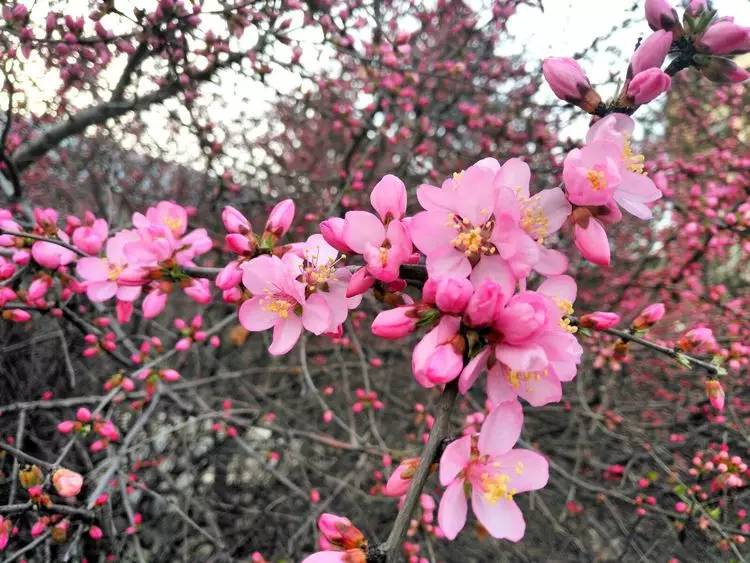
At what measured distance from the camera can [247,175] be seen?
485 cm

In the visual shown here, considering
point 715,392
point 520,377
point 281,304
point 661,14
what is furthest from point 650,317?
point 281,304

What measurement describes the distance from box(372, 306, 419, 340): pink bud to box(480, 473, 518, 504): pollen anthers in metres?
0.33

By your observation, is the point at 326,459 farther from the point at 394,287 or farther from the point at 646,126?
the point at 646,126

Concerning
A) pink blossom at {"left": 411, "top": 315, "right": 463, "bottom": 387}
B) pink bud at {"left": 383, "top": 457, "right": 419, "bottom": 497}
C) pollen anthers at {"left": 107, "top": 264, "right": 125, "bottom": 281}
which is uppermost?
pink blossom at {"left": 411, "top": 315, "right": 463, "bottom": 387}

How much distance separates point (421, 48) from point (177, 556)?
4.77 meters


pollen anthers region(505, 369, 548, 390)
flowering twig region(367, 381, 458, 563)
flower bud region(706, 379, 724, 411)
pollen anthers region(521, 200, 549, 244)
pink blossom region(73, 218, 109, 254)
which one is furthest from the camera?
pink blossom region(73, 218, 109, 254)

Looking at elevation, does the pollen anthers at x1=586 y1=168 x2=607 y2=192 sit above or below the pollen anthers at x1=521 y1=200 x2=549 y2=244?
above

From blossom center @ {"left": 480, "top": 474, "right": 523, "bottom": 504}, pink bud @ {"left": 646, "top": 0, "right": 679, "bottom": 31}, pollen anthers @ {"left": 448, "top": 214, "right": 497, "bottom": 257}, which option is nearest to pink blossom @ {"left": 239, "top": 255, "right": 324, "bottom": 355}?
pollen anthers @ {"left": 448, "top": 214, "right": 497, "bottom": 257}

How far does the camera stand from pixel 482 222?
3.35 ft

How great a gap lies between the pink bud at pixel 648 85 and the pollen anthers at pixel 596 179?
0.60 ft

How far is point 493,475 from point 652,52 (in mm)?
911

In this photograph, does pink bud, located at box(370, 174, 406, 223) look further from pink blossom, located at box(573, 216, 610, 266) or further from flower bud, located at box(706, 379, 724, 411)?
flower bud, located at box(706, 379, 724, 411)

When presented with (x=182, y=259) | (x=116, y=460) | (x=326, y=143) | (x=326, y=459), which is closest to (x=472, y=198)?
(x=182, y=259)

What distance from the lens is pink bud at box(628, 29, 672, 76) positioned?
106 cm
